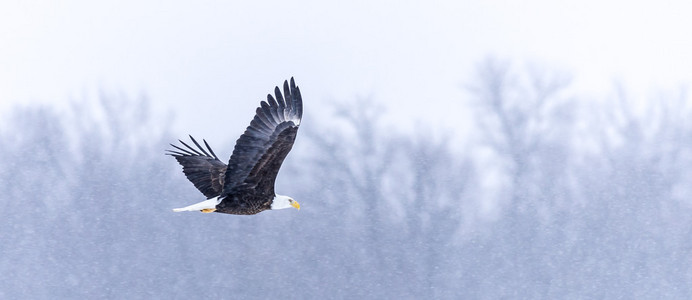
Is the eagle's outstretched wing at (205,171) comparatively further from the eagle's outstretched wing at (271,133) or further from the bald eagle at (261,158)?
the eagle's outstretched wing at (271,133)

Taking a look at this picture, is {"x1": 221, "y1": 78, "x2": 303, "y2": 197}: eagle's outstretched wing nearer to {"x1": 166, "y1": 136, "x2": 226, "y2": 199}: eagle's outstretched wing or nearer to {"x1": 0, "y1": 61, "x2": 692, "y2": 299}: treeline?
{"x1": 166, "y1": 136, "x2": 226, "y2": 199}: eagle's outstretched wing

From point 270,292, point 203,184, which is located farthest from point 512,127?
point 203,184

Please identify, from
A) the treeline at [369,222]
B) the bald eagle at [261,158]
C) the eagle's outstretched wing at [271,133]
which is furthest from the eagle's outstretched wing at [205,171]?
the treeline at [369,222]

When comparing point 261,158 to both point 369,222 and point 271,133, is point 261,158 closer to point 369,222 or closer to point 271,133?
point 271,133

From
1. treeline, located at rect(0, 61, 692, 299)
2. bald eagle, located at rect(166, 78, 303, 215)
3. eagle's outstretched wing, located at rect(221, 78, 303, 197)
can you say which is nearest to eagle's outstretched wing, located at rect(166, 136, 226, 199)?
bald eagle, located at rect(166, 78, 303, 215)

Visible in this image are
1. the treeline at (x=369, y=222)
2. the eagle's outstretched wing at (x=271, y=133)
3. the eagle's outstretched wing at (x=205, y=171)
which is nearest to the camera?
the eagle's outstretched wing at (x=271, y=133)

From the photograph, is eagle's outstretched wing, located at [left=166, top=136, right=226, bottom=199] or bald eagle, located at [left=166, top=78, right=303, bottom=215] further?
eagle's outstretched wing, located at [left=166, top=136, right=226, bottom=199]

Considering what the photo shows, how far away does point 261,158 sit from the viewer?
1225 cm

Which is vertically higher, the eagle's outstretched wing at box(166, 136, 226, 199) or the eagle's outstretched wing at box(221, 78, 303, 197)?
the eagle's outstretched wing at box(166, 136, 226, 199)

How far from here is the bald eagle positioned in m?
12.1

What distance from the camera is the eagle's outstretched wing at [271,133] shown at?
12.1 m

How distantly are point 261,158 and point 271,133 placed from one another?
0.29 metres

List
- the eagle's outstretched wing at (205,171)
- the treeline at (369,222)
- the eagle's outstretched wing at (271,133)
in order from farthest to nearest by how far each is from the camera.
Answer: the treeline at (369,222)
the eagle's outstretched wing at (205,171)
the eagle's outstretched wing at (271,133)

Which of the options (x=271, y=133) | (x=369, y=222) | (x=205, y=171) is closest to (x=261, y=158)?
(x=271, y=133)
